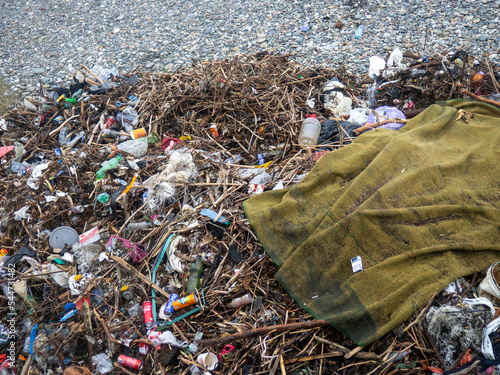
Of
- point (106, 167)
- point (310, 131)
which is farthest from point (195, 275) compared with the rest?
point (310, 131)

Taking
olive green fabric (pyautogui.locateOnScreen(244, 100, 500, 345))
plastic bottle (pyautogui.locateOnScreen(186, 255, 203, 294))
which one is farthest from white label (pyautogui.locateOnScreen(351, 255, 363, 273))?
plastic bottle (pyautogui.locateOnScreen(186, 255, 203, 294))

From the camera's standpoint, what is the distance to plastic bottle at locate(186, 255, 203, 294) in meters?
2.69

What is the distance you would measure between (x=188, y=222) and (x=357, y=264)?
164cm

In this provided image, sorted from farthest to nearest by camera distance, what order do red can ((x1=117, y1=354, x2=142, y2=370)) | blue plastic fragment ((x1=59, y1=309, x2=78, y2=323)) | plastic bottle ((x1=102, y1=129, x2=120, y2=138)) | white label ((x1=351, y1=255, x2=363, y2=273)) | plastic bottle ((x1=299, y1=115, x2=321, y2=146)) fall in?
plastic bottle ((x1=102, y1=129, x2=120, y2=138)), plastic bottle ((x1=299, y1=115, x2=321, y2=146)), blue plastic fragment ((x1=59, y1=309, x2=78, y2=323)), red can ((x1=117, y1=354, x2=142, y2=370)), white label ((x1=351, y1=255, x2=363, y2=273))

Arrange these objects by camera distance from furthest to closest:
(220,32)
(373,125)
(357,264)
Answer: (220,32) → (373,125) → (357,264)

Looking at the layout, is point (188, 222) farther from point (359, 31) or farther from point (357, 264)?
point (359, 31)

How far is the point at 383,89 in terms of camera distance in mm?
4543

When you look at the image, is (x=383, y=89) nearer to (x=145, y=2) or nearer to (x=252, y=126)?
(x=252, y=126)

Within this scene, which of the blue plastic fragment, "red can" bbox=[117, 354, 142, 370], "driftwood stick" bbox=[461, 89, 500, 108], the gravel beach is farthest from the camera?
the gravel beach

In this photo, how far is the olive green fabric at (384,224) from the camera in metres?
2.21

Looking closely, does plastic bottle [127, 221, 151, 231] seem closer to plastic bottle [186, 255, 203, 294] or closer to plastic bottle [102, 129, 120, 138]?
plastic bottle [186, 255, 203, 294]

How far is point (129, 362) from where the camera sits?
2.48 m

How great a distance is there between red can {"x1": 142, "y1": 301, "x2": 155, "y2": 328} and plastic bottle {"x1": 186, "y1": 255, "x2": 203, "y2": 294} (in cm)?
34

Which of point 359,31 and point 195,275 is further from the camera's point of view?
point 359,31
